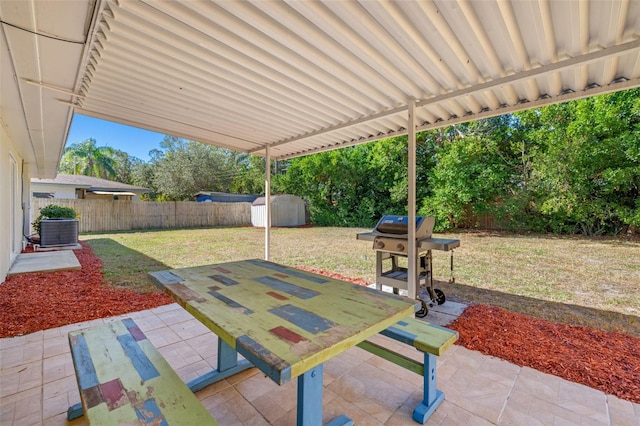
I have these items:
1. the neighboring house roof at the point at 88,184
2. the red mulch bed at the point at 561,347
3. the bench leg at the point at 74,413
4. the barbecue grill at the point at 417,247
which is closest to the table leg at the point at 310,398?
the bench leg at the point at 74,413

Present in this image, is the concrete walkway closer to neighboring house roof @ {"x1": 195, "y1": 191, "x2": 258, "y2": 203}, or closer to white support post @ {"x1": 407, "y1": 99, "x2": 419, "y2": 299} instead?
white support post @ {"x1": 407, "y1": 99, "x2": 419, "y2": 299}

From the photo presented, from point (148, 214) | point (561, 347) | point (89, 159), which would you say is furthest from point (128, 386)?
point (89, 159)

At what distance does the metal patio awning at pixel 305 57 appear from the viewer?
5.41 feet

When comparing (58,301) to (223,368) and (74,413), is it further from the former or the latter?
(223,368)

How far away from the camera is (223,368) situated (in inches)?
82.8

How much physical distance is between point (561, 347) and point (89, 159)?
29294 millimetres

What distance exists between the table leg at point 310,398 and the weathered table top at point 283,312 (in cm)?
23

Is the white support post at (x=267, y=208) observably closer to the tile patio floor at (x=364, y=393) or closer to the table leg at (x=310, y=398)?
the tile patio floor at (x=364, y=393)

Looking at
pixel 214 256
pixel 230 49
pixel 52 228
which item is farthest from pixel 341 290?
pixel 52 228

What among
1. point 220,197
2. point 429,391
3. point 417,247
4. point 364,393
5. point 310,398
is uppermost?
point 220,197

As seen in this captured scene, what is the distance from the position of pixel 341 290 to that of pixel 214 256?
585cm

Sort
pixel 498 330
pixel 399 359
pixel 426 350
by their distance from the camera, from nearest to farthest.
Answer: pixel 426 350
pixel 399 359
pixel 498 330

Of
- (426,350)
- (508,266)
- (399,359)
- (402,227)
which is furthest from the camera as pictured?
(508,266)

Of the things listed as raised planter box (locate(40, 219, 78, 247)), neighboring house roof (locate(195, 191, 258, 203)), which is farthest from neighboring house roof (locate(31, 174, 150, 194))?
raised planter box (locate(40, 219, 78, 247))
